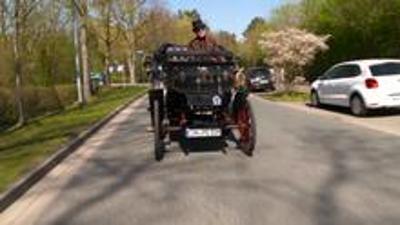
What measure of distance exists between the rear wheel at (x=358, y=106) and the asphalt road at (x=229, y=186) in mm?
5962

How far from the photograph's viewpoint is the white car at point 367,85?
73.9 ft

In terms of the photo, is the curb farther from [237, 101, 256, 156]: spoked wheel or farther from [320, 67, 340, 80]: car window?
[320, 67, 340, 80]: car window

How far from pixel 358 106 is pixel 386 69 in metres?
1.28

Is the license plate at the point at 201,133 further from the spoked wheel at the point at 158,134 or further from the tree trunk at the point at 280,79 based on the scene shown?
the tree trunk at the point at 280,79

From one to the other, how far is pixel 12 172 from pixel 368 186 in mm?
5143

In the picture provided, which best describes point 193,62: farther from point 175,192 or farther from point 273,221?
point 273,221

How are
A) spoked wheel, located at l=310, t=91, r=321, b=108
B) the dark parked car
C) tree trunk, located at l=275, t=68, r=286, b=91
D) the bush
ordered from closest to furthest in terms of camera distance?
1. spoked wheel, located at l=310, t=91, r=321, b=108
2. the bush
3. tree trunk, located at l=275, t=68, r=286, b=91
4. the dark parked car

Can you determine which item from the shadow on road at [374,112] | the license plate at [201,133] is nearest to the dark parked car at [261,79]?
the shadow on road at [374,112]

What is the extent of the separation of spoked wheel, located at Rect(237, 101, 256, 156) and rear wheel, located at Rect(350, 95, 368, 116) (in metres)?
9.17

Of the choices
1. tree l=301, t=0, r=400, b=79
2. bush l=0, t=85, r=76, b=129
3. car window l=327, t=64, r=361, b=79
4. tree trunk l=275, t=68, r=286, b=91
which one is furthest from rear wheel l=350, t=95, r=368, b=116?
tree trunk l=275, t=68, r=286, b=91

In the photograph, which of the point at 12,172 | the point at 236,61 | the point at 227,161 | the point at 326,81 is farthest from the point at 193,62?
the point at 326,81

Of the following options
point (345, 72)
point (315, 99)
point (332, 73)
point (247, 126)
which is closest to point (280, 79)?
point (315, 99)

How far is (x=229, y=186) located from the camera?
10.8 metres

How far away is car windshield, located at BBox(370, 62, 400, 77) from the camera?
75.2 feet
